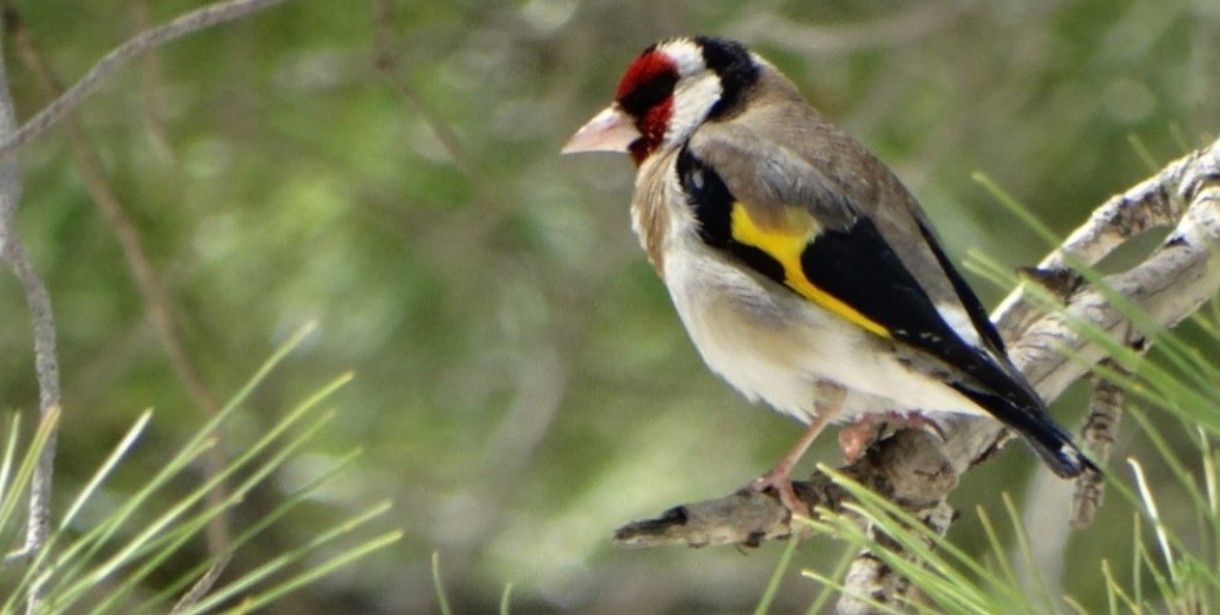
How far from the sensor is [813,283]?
2.34 metres

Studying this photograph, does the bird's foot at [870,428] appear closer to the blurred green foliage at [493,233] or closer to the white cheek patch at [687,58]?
the white cheek patch at [687,58]

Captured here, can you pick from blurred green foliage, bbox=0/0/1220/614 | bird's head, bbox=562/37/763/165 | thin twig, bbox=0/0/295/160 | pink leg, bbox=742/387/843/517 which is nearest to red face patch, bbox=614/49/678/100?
bird's head, bbox=562/37/763/165

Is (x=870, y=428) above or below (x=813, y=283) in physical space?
below

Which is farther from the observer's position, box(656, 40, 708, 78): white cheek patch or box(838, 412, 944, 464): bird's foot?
box(656, 40, 708, 78): white cheek patch

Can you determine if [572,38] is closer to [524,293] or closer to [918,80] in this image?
[524,293]

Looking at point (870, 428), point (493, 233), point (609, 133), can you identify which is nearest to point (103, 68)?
point (870, 428)

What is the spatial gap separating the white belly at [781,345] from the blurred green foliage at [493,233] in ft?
2.83

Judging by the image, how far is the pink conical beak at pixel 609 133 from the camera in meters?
2.84

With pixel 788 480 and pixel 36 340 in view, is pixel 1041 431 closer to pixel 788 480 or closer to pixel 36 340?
pixel 788 480

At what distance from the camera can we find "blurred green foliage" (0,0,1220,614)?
3.27m

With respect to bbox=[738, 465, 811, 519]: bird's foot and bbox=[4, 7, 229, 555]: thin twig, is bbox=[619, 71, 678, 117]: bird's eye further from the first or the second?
bbox=[738, 465, 811, 519]: bird's foot

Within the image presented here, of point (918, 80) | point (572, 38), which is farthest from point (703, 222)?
point (918, 80)

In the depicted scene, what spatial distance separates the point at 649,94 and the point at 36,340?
1.51m

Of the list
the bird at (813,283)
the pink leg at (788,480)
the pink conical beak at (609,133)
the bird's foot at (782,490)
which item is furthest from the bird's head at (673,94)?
the bird's foot at (782,490)
